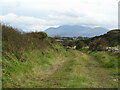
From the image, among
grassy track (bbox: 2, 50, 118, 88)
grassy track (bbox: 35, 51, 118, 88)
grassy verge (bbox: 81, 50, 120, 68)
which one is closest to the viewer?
grassy track (bbox: 2, 50, 118, 88)

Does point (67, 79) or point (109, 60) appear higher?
point (67, 79)

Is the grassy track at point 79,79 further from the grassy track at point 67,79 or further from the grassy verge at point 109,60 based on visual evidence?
the grassy verge at point 109,60

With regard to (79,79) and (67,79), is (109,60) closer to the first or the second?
(79,79)

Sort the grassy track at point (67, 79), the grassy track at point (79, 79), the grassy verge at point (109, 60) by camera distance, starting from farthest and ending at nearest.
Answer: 1. the grassy verge at point (109, 60)
2. the grassy track at point (79, 79)
3. the grassy track at point (67, 79)

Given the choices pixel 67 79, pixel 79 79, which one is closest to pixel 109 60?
pixel 79 79

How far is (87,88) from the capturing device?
9.52m

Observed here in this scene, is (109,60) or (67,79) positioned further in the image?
(109,60)

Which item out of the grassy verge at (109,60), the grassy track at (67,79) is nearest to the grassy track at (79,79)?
the grassy track at (67,79)

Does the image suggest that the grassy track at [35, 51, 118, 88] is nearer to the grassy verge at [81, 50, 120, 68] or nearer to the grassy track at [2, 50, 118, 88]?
the grassy track at [2, 50, 118, 88]

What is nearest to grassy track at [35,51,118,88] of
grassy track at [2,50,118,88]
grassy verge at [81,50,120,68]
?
grassy track at [2,50,118,88]

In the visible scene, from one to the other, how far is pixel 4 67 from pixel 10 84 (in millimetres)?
1967

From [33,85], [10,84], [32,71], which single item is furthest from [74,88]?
[32,71]

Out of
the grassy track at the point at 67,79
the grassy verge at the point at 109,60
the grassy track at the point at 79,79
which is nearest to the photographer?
the grassy track at the point at 67,79

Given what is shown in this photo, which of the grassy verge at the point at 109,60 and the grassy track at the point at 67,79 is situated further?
the grassy verge at the point at 109,60
